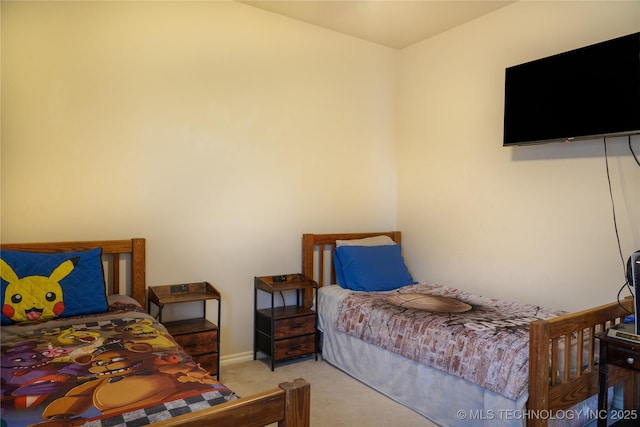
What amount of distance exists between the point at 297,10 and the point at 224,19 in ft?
1.84

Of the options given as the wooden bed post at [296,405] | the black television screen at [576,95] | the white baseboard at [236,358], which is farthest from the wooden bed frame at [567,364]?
the white baseboard at [236,358]

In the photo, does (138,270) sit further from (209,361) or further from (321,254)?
(321,254)

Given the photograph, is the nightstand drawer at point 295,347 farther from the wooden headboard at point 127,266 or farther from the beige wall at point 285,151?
the wooden headboard at point 127,266

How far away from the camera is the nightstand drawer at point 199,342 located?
260 centimetres

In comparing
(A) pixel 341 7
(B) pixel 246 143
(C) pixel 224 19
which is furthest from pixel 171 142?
(A) pixel 341 7

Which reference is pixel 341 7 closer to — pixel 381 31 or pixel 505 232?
pixel 381 31

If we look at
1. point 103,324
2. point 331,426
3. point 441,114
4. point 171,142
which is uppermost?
point 441,114

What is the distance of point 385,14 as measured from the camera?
322 cm

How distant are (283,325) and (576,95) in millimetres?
2402

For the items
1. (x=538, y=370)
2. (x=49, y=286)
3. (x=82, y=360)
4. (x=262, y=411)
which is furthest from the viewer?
(x=49, y=286)

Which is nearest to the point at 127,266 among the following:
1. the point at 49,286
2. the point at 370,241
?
the point at 49,286

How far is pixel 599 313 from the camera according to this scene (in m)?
2.02

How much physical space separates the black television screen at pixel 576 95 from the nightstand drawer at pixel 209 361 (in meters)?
2.43

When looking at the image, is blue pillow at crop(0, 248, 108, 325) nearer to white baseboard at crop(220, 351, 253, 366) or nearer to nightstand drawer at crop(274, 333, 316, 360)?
white baseboard at crop(220, 351, 253, 366)
